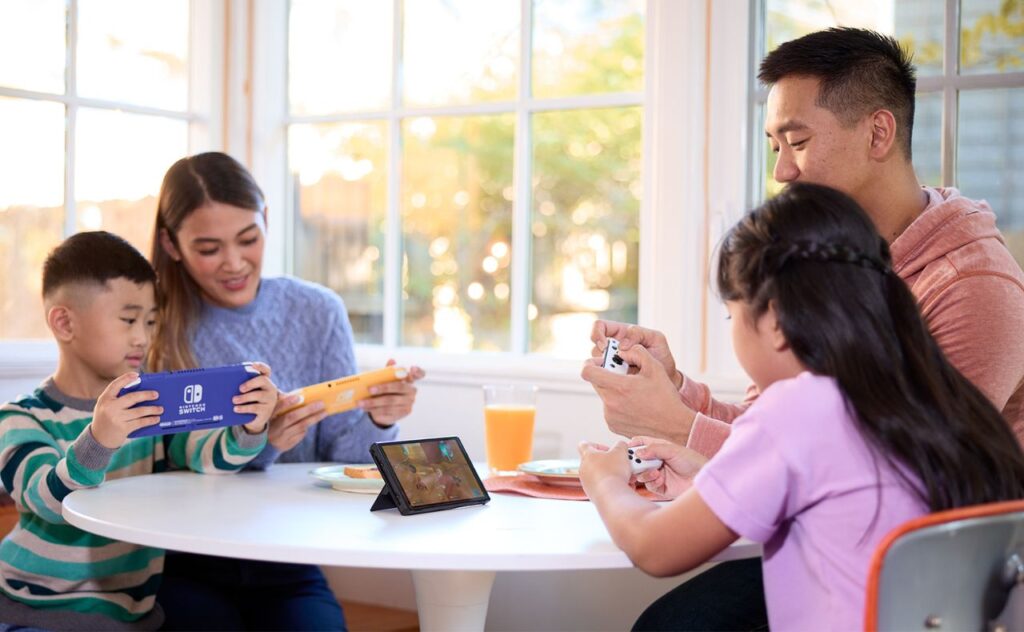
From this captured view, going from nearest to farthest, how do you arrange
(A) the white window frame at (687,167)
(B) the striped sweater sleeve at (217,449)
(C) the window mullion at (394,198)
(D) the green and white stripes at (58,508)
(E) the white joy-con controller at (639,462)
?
(E) the white joy-con controller at (639,462) → (D) the green and white stripes at (58,508) → (B) the striped sweater sleeve at (217,449) → (A) the white window frame at (687,167) → (C) the window mullion at (394,198)

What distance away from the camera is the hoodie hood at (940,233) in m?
1.57

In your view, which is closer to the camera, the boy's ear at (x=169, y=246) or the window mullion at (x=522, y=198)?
the boy's ear at (x=169, y=246)

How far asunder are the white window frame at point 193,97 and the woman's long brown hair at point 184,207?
0.75m

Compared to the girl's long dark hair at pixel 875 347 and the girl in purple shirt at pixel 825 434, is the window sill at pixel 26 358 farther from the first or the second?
the girl's long dark hair at pixel 875 347

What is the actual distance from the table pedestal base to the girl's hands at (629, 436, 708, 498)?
0.27m

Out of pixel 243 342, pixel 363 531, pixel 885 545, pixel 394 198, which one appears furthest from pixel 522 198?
pixel 885 545

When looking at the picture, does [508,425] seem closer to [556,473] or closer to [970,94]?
[556,473]

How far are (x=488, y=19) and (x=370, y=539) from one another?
1.97 meters

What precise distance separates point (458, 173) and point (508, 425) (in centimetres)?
130

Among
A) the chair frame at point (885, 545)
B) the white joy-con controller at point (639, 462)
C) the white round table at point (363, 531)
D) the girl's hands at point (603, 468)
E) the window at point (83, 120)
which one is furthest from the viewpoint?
the window at point (83, 120)

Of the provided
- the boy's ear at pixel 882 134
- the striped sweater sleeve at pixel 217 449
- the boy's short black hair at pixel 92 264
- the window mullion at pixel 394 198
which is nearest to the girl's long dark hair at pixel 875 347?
the boy's ear at pixel 882 134

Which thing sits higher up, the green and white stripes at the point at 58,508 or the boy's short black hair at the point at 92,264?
the boy's short black hair at the point at 92,264

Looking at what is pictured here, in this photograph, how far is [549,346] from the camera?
113 inches

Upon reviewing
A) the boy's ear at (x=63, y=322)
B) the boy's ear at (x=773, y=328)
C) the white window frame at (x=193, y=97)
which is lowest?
the boy's ear at (x=63, y=322)
